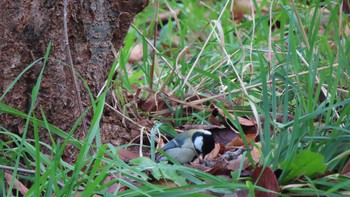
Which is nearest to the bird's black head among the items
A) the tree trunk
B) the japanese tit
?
the japanese tit

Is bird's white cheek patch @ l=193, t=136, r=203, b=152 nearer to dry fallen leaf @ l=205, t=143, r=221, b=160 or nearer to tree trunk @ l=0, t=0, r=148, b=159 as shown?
dry fallen leaf @ l=205, t=143, r=221, b=160

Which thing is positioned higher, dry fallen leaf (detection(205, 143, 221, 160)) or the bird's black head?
the bird's black head

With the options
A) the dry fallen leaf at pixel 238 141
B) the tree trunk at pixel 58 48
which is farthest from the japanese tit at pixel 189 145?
the tree trunk at pixel 58 48

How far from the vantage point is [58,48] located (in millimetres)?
2727

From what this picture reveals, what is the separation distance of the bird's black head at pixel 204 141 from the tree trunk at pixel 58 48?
0.34 metres

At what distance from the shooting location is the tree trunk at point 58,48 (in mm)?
2660

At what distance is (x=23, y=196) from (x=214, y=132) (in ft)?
3.05

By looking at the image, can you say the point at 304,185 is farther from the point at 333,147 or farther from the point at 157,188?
the point at 157,188

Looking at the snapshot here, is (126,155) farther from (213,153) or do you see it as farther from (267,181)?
(267,181)

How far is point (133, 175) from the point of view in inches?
92.8

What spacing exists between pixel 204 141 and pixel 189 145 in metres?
0.10

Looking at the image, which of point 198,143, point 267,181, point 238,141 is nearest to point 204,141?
point 198,143

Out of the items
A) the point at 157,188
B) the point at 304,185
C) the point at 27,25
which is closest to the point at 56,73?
the point at 27,25

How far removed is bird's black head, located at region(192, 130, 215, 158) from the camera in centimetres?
278
